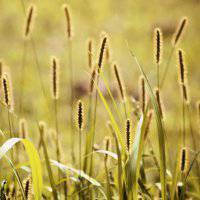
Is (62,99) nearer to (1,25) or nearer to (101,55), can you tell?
(1,25)

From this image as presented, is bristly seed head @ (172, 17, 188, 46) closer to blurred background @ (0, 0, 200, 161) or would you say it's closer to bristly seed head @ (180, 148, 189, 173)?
bristly seed head @ (180, 148, 189, 173)

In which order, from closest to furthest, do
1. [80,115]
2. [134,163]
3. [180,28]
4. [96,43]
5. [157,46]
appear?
[134,163]
[80,115]
[157,46]
[180,28]
[96,43]

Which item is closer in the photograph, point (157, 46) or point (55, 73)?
point (157, 46)

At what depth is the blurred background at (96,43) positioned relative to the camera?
201 inches

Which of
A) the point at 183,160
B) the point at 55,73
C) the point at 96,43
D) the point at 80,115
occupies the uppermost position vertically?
the point at 96,43

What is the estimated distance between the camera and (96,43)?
5.35m

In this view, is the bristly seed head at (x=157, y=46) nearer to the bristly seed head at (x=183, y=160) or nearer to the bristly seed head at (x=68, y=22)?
the bristly seed head at (x=183, y=160)

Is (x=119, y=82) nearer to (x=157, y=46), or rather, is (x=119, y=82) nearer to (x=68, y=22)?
(x=157, y=46)

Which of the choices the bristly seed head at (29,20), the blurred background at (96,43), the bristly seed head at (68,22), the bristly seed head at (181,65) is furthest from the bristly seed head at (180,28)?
the blurred background at (96,43)

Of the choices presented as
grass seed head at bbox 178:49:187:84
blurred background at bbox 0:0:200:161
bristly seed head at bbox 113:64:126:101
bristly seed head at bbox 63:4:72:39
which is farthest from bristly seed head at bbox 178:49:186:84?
blurred background at bbox 0:0:200:161

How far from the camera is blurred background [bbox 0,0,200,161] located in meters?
5.10

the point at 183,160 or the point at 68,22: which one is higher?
the point at 68,22

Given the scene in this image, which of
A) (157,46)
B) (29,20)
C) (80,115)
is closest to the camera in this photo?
(80,115)

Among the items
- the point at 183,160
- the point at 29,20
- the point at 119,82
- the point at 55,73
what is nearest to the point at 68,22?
the point at 29,20
